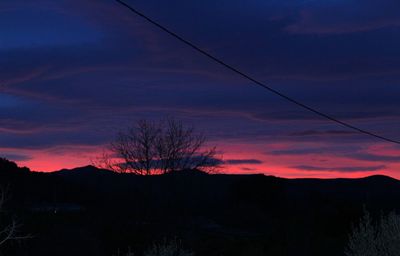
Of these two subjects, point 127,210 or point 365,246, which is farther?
point 127,210

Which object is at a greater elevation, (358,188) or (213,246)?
(358,188)

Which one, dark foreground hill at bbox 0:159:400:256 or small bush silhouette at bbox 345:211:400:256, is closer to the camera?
small bush silhouette at bbox 345:211:400:256

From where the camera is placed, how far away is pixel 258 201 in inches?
3310

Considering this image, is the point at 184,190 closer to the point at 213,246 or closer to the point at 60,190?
the point at 213,246

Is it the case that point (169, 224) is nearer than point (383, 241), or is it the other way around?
point (383, 241)

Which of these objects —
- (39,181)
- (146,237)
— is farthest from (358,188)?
(146,237)

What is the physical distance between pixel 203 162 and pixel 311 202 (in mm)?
29070

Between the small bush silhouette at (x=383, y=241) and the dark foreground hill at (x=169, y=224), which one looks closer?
the small bush silhouette at (x=383, y=241)

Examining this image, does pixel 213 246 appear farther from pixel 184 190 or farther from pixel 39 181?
pixel 39 181

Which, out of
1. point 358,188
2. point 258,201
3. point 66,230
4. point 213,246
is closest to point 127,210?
point 213,246

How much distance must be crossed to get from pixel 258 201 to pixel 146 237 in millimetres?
45128

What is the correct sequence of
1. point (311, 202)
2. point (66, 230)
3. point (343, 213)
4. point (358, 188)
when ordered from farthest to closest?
point (358, 188) → point (311, 202) → point (343, 213) → point (66, 230)

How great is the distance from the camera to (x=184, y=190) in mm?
45875

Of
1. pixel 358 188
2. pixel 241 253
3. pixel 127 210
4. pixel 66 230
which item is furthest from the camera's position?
pixel 358 188
